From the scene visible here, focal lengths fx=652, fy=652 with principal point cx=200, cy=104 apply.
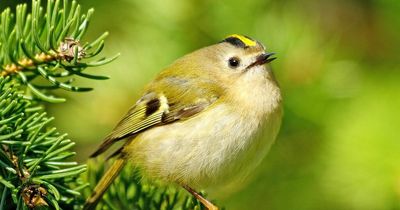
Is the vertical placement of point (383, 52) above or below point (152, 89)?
above

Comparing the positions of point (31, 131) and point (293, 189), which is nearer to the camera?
point (31, 131)

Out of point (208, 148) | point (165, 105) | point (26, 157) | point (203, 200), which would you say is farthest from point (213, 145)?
point (26, 157)

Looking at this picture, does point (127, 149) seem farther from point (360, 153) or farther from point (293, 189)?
point (360, 153)

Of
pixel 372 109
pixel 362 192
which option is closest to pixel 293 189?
pixel 362 192

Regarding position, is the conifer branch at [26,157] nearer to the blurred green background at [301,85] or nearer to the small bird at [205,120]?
the small bird at [205,120]

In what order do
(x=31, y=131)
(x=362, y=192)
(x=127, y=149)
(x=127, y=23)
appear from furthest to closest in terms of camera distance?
(x=127, y=23) → (x=127, y=149) → (x=362, y=192) → (x=31, y=131)

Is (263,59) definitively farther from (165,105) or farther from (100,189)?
(100,189)

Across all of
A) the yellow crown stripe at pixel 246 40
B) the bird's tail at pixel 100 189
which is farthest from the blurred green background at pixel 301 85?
the bird's tail at pixel 100 189

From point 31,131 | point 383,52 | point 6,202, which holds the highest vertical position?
point 383,52
